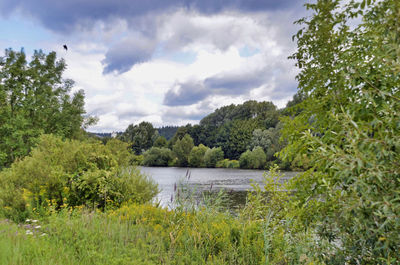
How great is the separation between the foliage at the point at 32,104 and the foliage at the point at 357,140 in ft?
55.7

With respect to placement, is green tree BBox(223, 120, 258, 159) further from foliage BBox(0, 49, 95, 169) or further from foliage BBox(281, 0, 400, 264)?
foliage BBox(281, 0, 400, 264)

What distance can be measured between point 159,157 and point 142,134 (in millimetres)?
14455

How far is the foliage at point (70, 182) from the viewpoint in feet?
23.2

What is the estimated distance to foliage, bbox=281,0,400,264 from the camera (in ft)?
6.79

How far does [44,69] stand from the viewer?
20.7m

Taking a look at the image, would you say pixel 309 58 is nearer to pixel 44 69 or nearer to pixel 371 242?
pixel 371 242

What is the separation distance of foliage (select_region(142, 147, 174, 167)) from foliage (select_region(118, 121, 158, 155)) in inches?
376

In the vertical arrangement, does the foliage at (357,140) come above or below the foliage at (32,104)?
below

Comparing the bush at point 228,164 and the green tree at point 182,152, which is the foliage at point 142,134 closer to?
the green tree at point 182,152

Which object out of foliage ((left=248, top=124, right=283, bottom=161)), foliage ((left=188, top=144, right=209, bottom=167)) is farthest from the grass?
foliage ((left=188, top=144, right=209, bottom=167))

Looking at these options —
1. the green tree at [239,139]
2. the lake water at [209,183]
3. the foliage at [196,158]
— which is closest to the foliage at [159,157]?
the foliage at [196,158]

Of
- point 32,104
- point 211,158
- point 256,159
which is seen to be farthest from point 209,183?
point 211,158

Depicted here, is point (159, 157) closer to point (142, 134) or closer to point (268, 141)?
point (142, 134)

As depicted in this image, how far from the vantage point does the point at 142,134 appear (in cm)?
7350
